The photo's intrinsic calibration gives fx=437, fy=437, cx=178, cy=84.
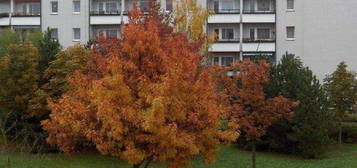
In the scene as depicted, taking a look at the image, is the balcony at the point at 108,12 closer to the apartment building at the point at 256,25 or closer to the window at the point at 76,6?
the apartment building at the point at 256,25

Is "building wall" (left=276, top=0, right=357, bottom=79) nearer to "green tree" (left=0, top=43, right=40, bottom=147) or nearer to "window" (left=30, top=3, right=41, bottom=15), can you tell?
"window" (left=30, top=3, right=41, bottom=15)

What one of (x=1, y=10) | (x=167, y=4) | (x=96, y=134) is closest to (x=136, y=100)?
(x=96, y=134)

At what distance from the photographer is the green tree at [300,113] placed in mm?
20531

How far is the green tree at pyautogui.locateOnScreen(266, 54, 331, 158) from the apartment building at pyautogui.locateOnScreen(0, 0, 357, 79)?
18214 millimetres

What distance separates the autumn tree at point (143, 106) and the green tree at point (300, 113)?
9.91 metres

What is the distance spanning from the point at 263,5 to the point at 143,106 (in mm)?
35200

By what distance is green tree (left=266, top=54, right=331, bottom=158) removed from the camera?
20.5m

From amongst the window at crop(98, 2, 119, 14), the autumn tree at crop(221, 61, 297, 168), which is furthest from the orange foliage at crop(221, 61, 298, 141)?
the window at crop(98, 2, 119, 14)

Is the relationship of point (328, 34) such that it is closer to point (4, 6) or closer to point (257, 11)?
point (257, 11)

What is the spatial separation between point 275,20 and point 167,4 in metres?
10.5

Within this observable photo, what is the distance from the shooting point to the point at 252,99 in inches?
657

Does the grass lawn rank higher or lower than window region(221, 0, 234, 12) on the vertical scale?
lower

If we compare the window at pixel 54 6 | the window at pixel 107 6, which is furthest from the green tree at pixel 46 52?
the window at pixel 54 6

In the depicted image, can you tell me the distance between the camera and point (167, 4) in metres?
42.7
